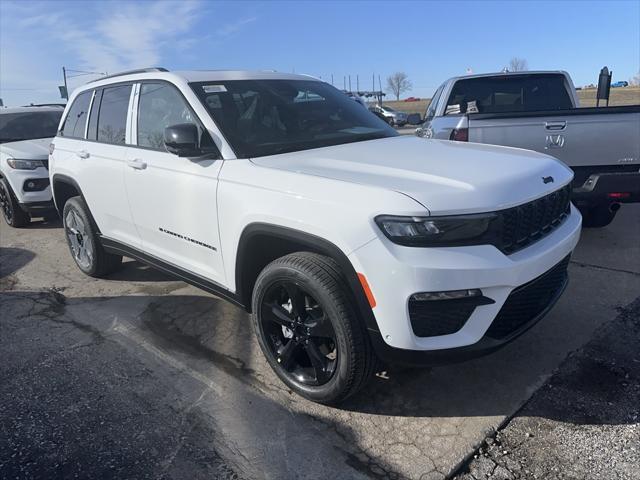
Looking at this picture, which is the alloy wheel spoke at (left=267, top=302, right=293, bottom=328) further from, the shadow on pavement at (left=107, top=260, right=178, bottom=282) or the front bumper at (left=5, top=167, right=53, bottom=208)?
the front bumper at (left=5, top=167, right=53, bottom=208)

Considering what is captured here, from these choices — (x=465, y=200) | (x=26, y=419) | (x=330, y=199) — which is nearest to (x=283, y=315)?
(x=330, y=199)

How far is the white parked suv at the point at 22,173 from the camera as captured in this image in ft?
23.7

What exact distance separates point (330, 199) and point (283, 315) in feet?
2.71

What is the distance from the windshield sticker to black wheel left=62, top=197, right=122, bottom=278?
6.58 feet

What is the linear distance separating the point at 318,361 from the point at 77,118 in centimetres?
376

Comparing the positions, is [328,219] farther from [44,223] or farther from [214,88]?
[44,223]

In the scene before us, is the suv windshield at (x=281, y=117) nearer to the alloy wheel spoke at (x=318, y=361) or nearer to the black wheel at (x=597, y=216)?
the alloy wheel spoke at (x=318, y=361)

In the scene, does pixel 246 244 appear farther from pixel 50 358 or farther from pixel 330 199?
pixel 50 358

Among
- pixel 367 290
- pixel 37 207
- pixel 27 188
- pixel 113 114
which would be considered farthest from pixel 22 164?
pixel 367 290

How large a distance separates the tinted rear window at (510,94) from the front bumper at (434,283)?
4.59m

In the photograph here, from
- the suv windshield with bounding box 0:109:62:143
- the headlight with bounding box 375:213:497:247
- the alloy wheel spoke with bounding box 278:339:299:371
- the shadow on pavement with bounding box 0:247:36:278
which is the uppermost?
the suv windshield with bounding box 0:109:62:143

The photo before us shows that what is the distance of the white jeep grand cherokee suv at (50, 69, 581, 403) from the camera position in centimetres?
237

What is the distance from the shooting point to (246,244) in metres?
3.02

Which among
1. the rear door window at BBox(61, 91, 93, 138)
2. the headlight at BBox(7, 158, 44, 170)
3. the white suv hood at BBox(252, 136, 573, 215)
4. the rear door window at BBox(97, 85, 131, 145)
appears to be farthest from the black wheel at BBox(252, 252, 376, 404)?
the headlight at BBox(7, 158, 44, 170)
